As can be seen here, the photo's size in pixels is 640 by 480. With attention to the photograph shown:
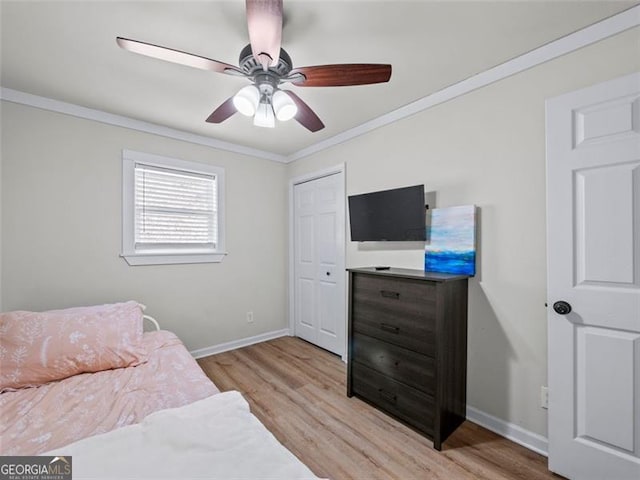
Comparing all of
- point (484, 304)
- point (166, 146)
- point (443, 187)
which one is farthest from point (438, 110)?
point (166, 146)

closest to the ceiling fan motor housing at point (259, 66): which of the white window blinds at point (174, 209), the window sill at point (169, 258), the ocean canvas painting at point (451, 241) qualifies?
the ocean canvas painting at point (451, 241)

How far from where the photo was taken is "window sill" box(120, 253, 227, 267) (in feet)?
9.25

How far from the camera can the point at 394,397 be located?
6.91ft

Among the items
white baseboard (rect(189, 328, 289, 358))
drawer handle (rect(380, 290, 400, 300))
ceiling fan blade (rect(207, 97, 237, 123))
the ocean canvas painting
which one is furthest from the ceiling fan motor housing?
white baseboard (rect(189, 328, 289, 358))

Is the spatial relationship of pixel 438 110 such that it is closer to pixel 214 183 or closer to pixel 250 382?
pixel 214 183

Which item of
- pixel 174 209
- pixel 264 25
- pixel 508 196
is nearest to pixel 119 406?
pixel 264 25

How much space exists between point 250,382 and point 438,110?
2.88 m

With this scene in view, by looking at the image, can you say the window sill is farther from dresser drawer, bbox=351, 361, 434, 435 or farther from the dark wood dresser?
dresser drawer, bbox=351, 361, 434, 435

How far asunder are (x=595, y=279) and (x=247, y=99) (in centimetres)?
210

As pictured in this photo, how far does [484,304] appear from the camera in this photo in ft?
6.72

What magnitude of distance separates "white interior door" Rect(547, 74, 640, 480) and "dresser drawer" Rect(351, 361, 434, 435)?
0.68 meters

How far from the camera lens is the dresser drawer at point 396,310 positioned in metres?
1.90

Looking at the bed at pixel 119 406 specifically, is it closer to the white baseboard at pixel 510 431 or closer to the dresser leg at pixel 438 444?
the dresser leg at pixel 438 444

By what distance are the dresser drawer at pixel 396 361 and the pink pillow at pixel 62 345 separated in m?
1.63
